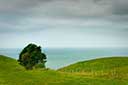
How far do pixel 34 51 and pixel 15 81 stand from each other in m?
25.3

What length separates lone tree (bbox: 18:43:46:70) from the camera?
85.1 m

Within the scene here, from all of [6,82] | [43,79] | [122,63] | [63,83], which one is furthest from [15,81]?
[122,63]

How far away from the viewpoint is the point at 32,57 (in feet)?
279

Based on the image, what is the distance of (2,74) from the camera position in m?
70.1

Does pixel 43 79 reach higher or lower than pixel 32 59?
lower

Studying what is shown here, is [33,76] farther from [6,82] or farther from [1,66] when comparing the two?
[1,66]

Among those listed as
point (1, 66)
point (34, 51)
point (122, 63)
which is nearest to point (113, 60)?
point (122, 63)

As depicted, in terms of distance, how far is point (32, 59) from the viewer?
85062 millimetres

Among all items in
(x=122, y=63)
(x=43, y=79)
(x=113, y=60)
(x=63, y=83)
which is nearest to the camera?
(x=63, y=83)

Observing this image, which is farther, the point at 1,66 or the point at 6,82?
the point at 1,66

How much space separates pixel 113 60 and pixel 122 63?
8763 mm

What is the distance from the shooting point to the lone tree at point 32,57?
8506cm

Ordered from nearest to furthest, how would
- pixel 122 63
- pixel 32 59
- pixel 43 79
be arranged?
pixel 43 79
pixel 32 59
pixel 122 63

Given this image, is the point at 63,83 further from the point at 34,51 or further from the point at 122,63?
the point at 122,63
